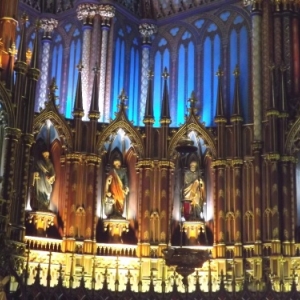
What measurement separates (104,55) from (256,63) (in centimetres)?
782

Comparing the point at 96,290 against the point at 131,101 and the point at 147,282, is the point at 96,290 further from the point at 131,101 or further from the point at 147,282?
the point at 131,101

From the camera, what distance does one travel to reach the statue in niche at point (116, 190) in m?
33.8

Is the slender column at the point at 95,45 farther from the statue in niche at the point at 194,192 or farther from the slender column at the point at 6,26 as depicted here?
the statue in niche at the point at 194,192

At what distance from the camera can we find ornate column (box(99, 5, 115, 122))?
1436 inches

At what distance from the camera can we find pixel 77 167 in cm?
3334

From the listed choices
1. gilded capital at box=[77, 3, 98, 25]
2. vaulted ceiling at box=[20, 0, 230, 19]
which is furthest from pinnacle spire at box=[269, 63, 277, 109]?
gilded capital at box=[77, 3, 98, 25]

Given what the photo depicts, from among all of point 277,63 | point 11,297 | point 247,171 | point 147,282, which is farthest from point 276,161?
point 11,297

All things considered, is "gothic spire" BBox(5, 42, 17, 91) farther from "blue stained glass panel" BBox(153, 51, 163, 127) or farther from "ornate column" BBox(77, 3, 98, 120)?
"blue stained glass panel" BBox(153, 51, 163, 127)

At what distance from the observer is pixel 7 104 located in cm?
3103

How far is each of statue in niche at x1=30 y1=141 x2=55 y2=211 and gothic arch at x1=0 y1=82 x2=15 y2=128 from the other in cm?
311

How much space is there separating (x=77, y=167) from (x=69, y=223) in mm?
2598

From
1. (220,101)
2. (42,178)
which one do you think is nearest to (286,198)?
(220,101)

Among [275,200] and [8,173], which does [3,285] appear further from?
[275,200]

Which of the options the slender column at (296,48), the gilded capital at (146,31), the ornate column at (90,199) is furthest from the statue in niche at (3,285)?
the gilded capital at (146,31)
